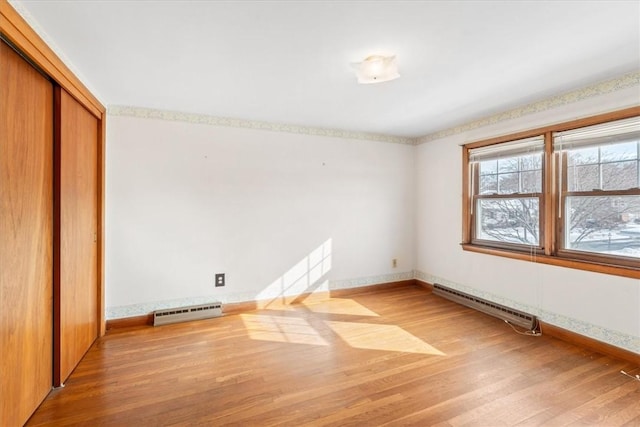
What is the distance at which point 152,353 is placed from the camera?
98.3 inches

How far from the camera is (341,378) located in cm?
215

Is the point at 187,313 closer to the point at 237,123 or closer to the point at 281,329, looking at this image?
the point at 281,329

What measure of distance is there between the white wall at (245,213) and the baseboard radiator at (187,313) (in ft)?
0.31

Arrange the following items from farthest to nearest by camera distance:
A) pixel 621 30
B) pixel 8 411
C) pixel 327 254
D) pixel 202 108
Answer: pixel 327 254 < pixel 202 108 < pixel 621 30 < pixel 8 411

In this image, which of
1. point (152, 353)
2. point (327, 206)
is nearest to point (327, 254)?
point (327, 206)

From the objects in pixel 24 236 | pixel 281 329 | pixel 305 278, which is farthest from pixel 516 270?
pixel 24 236

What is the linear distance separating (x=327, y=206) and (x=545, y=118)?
8.01ft

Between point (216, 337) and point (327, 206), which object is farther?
point (327, 206)

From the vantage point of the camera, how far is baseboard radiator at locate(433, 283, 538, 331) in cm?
295

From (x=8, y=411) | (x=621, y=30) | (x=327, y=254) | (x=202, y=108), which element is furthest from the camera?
(x=327, y=254)

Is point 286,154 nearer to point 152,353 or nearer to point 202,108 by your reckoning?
point 202,108

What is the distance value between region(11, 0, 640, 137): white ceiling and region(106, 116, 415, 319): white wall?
577 mm

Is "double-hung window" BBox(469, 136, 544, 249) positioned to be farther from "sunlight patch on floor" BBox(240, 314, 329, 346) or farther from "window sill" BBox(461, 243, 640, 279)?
"sunlight patch on floor" BBox(240, 314, 329, 346)

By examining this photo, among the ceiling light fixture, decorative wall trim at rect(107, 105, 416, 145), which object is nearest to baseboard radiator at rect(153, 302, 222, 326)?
decorative wall trim at rect(107, 105, 416, 145)
